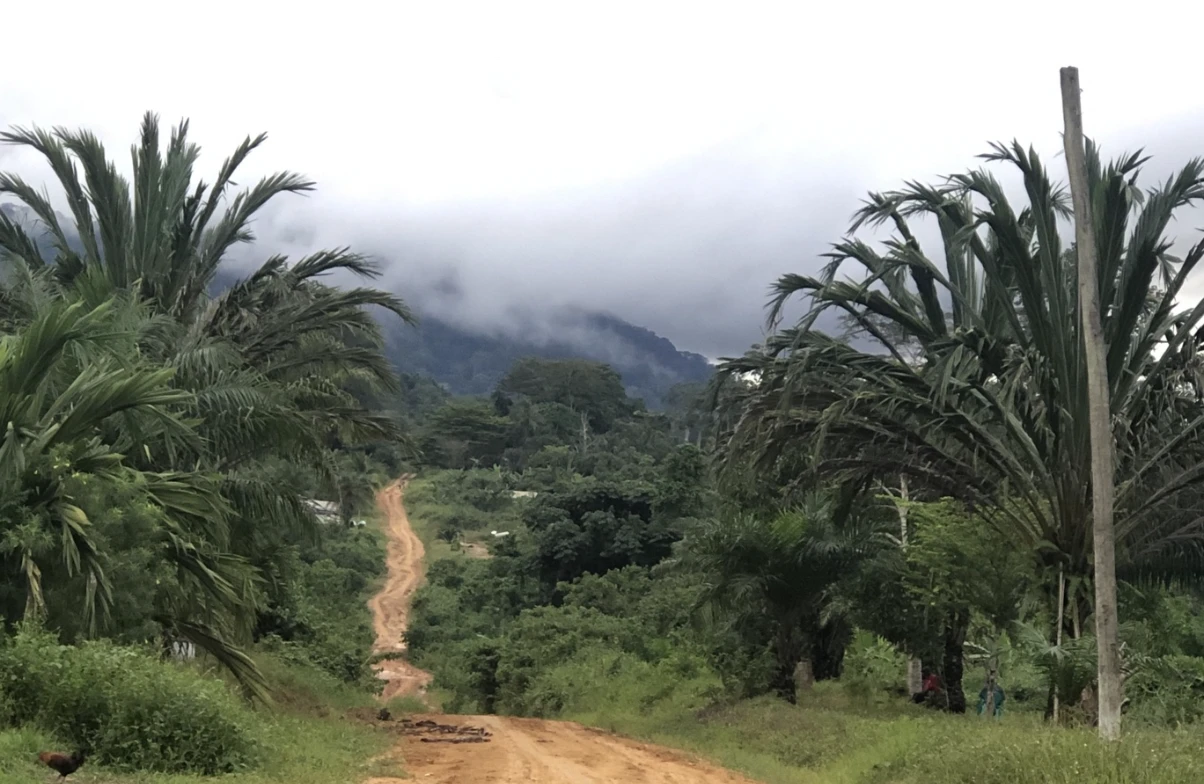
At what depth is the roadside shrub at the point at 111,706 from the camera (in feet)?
25.9

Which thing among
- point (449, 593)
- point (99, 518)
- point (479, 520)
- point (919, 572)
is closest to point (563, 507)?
point (449, 593)

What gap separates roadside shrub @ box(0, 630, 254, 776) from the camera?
25.9ft

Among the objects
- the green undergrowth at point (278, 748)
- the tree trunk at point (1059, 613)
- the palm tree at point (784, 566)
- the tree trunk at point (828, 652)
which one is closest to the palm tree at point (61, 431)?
the green undergrowth at point (278, 748)

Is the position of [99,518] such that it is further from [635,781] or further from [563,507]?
[563,507]

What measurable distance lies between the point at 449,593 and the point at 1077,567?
35.2m

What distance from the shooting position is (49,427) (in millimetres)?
9305

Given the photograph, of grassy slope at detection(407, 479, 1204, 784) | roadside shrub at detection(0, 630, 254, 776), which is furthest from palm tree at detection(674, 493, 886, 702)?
roadside shrub at detection(0, 630, 254, 776)

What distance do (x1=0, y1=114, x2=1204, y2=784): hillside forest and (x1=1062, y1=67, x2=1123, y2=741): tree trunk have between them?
49 centimetres

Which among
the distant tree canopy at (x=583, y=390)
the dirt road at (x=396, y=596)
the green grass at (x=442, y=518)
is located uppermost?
the distant tree canopy at (x=583, y=390)

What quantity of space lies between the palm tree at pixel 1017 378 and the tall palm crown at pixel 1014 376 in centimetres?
2

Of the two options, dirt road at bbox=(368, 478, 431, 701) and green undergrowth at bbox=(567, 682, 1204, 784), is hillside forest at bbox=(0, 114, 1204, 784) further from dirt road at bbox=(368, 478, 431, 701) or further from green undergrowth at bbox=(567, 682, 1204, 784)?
dirt road at bbox=(368, 478, 431, 701)

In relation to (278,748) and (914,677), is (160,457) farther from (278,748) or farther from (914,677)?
(914,677)

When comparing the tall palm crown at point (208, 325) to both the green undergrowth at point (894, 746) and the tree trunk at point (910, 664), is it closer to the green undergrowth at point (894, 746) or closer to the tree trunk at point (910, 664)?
the green undergrowth at point (894, 746)

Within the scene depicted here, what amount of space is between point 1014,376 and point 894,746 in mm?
4048
